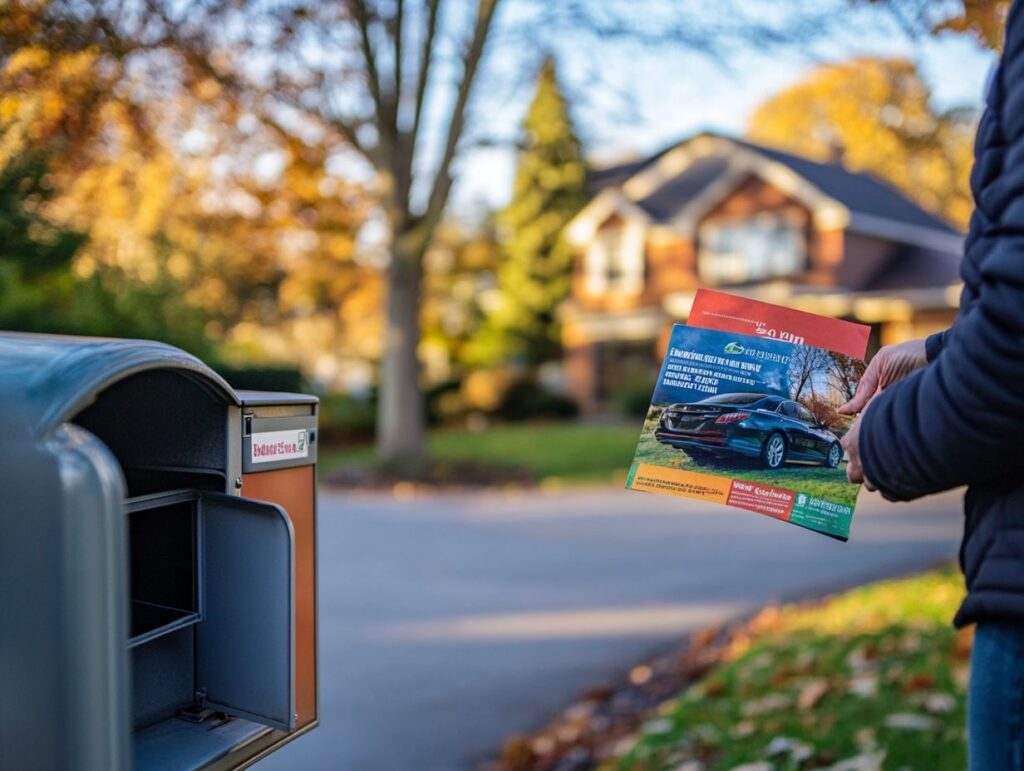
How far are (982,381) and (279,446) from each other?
4.25ft

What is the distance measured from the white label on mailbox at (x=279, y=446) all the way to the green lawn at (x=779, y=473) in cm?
71

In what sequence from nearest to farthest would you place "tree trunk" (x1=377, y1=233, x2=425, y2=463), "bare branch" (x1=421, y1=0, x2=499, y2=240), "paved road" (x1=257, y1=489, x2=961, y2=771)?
"paved road" (x1=257, y1=489, x2=961, y2=771) → "bare branch" (x1=421, y1=0, x2=499, y2=240) → "tree trunk" (x1=377, y1=233, x2=425, y2=463)

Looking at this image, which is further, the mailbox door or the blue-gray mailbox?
the mailbox door

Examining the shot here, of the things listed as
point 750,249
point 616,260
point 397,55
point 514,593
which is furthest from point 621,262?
point 514,593

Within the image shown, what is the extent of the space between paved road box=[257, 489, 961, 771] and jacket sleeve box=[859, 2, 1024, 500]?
3.39 m

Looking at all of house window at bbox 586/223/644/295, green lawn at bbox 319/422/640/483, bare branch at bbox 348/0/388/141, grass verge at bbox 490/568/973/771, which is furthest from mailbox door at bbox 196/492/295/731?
house window at bbox 586/223/644/295

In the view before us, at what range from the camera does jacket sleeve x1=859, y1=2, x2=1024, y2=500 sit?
1.23 metres

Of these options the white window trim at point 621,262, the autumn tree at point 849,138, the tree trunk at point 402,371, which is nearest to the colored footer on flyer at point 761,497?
the tree trunk at point 402,371

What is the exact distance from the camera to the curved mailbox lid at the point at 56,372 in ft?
4.39

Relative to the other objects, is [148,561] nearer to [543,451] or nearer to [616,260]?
[543,451]

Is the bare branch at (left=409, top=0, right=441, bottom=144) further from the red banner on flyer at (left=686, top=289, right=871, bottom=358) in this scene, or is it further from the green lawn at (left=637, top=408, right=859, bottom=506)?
the green lawn at (left=637, top=408, right=859, bottom=506)

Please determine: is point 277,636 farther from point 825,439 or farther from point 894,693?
point 894,693

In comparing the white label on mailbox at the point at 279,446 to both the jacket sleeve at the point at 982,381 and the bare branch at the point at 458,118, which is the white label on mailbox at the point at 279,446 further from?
the bare branch at the point at 458,118

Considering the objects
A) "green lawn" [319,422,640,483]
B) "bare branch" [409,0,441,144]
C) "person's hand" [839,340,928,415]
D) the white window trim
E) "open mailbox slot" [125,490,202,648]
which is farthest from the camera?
the white window trim
